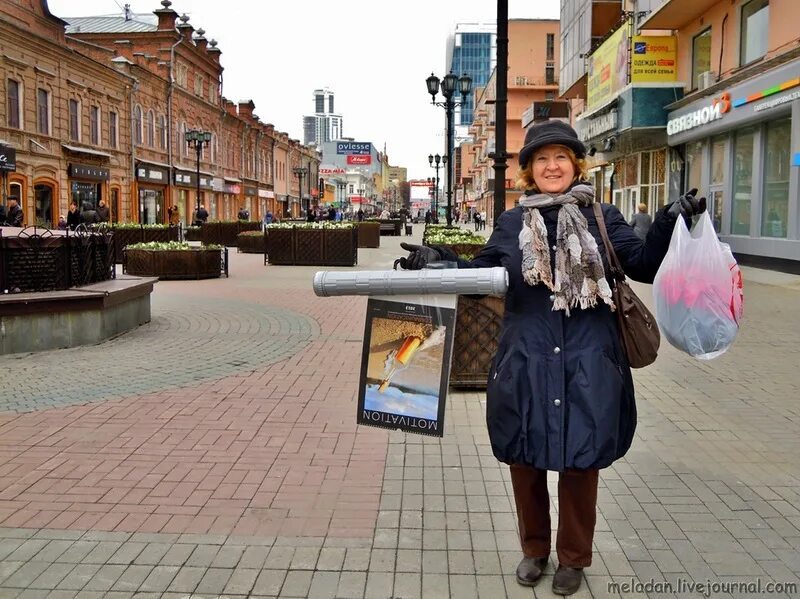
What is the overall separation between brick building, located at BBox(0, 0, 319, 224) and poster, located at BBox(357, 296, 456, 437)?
1183 inches

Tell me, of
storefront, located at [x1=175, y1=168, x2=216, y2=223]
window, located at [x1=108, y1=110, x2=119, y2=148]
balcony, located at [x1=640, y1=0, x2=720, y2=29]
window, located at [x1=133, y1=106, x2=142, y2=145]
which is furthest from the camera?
storefront, located at [x1=175, y1=168, x2=216, y2=223]

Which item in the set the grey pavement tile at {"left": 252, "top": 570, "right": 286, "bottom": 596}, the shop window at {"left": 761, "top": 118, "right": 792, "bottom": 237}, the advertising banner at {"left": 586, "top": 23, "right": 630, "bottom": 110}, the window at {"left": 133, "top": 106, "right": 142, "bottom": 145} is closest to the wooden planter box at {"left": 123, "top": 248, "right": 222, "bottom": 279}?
the shop window at {"left": 761, "top": 118, "right": 792, "bottom": 237}

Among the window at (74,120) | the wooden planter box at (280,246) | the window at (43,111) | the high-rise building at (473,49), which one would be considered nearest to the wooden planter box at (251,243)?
the wooden planter box at (280,246)

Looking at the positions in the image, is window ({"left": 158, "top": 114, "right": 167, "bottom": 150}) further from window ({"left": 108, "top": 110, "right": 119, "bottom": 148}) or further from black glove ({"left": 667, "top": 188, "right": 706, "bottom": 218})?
black glove ({"left": 667, "top": 188, "right": 706, "bottom": 218})

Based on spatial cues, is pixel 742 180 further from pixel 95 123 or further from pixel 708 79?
pixel 95 123

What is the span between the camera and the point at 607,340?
2.99m

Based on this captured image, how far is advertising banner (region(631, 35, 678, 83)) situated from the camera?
944 inches

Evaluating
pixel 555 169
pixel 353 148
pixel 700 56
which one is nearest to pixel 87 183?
pixel 700 56

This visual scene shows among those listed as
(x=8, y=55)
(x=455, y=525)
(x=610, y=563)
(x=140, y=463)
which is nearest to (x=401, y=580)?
(x=455, y=525)

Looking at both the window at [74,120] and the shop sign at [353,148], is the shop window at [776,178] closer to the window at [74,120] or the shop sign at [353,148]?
the window at [74,120]

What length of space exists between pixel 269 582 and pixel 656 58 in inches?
957

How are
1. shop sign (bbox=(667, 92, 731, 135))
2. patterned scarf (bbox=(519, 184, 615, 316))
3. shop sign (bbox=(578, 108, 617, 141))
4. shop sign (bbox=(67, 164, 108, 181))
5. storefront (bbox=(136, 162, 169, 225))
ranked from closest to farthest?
1. patterned scarf (bbox=(519, 184, 615, 316))
2. shop sign (bbox=(667, 92, 731, 135))
3. shop sign (bbox=(578, 108, 617, 141))
4. shop sign (bbox=(67, 164, 108, 181))
5. storefront (bbox=(136, 162, 169, 225))

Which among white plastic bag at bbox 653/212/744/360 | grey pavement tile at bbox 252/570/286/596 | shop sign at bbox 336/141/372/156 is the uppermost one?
shop sign at bbox 336/141/372/156

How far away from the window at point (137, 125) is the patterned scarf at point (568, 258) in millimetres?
41570
